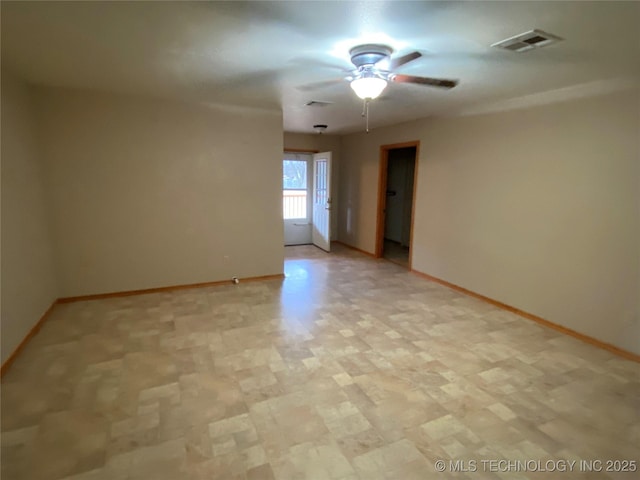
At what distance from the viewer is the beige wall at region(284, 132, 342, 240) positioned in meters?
6.91

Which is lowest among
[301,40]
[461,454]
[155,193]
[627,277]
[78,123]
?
[461,454]

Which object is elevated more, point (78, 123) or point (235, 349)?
point (78, 123)

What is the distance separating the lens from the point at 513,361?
9.46 ft

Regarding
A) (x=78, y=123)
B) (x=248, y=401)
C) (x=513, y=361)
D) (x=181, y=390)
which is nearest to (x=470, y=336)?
(x=513, y=361)

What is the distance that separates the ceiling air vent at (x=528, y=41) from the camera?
200cm

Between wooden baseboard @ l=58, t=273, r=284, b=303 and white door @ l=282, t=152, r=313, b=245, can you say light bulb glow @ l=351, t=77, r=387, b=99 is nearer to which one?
wooden baseboard @ l=58, t=273, r=284, b=303

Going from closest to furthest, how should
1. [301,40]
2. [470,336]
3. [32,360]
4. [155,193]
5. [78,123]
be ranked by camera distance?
[301,40], [32,360], [470,336], [78,123], [155,193]

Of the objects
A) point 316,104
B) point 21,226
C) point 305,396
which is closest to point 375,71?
point 316,104

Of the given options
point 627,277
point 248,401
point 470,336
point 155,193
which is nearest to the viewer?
point 248,401

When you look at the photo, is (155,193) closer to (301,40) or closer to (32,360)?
(32,360)

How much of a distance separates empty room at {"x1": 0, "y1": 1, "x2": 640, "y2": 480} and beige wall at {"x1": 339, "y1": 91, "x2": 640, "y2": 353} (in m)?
0.02

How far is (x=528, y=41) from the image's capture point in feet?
6.89

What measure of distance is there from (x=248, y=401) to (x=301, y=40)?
243 cm

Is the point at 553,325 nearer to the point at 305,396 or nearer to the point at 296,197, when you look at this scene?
the point at 305,396
